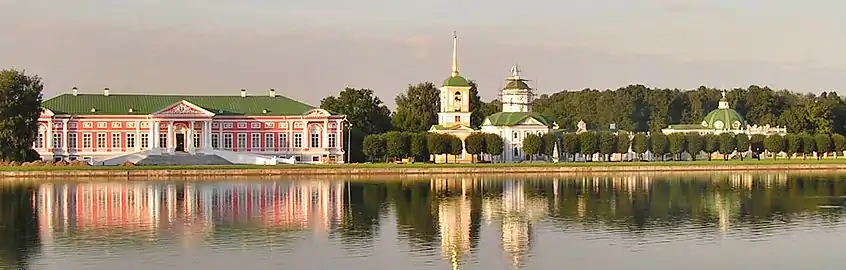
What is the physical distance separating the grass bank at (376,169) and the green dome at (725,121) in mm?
21501

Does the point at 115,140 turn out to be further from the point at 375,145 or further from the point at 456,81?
the point at 456,81

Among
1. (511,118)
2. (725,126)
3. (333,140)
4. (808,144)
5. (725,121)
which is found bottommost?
(808,144)

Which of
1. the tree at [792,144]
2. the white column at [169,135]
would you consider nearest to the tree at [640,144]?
the tree at [792,144]

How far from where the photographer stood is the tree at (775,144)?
84.2m

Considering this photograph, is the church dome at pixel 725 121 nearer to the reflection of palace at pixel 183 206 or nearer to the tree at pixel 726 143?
the tree at pixel 726 143

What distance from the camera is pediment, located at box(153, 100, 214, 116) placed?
7638 centimetres

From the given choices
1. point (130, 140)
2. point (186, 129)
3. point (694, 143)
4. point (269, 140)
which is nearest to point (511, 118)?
point (694, 143)

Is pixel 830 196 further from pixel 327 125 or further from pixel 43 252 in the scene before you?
pixel 327 125

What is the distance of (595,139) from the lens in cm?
8088

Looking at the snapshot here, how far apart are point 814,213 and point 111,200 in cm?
2413

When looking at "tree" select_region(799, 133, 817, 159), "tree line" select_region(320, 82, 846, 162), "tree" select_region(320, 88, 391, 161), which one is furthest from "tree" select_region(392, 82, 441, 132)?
"tree" select_region(799, 133, 817, 159)

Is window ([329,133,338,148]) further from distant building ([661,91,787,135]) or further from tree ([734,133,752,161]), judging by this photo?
distant building ([661,91,787,135])

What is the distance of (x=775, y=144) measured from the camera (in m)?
84.2

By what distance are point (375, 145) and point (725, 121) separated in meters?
34.5
